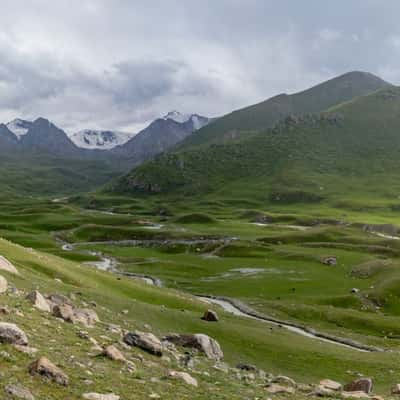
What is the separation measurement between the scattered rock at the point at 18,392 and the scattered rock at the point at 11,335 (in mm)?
3759

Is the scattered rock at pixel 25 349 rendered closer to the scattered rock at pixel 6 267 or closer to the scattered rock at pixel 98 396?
the scattered rock at pixel 98 396

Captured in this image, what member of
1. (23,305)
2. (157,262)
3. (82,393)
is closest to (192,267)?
(157,262)

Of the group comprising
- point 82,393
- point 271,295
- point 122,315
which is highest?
point 82,393

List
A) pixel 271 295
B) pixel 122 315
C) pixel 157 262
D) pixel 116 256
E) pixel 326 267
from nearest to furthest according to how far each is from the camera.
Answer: pixel 122 315, pixel 271 295, pixel 326 267, pixel 157 262, pixel 116 256

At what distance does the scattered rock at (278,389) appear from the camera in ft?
72.9

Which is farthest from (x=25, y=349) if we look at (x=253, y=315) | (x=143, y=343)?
(x=253, y=315)

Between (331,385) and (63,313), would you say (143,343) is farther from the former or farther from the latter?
(331,385)

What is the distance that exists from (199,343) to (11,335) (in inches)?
567

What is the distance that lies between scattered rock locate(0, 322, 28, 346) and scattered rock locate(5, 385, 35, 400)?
12.3 ft

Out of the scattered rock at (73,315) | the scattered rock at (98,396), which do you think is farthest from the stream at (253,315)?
the scattered rock at (98,396)

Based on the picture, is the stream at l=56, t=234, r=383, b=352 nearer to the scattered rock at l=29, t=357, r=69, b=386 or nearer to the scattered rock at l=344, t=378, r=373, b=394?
the scattered rock at l=344, t=378, r=373, b=394

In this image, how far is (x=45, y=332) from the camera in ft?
73.2

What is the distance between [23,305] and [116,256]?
106402mm

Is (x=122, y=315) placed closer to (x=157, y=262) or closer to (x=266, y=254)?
(x=157, y=262)
